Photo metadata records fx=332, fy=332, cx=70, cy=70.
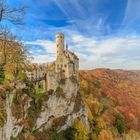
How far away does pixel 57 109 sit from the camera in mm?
48625

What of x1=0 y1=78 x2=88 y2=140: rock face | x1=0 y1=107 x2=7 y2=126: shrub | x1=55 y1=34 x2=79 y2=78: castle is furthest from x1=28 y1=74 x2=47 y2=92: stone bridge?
x1=0 y1=107 x2=7 y2=126: shrub

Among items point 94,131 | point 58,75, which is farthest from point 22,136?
point 94,131

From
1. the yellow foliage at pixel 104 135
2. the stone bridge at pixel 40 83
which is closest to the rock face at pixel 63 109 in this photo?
the stone bridge at pixel 40 83

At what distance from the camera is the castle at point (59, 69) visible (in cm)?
4598

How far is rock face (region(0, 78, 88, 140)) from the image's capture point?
33969mm

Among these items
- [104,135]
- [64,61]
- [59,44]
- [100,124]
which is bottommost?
[104,135]

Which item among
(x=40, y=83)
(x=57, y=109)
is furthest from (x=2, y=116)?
(x=57, y=109)

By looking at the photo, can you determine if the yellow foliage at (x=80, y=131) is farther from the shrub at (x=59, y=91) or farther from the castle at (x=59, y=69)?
the castle at (x=59, y=69)

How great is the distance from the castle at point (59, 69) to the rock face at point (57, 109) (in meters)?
1.07

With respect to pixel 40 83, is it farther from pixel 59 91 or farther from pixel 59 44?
pixel 59 44

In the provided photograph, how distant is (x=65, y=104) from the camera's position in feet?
168

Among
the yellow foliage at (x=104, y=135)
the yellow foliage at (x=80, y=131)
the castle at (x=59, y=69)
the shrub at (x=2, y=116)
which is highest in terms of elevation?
the castle at (x=59, y=69)

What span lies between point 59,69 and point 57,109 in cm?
771

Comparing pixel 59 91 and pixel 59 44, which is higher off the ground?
pixel 59 44
